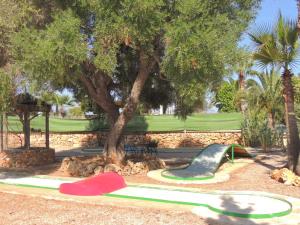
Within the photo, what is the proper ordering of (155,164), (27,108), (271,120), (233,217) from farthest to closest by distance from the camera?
(271,120) → (27,108) → (155,164) → (233,217)

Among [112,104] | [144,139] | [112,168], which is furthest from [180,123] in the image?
[112,168]

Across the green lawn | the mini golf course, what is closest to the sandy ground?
the mini golf course

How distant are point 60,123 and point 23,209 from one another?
2083 cm

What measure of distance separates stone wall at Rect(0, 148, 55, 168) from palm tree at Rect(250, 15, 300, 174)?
387 inches

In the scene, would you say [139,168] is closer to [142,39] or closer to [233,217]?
[142,39]

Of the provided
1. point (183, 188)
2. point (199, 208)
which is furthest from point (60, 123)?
point (199, 208)

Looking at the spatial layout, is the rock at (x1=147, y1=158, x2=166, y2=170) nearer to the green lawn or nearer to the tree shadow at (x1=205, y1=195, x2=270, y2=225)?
the tree shadow at (x1=205, y1=195, x2=270, y2=225)

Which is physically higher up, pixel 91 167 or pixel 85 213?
pixel 91 167

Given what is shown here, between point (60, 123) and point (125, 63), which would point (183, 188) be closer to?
point (125, 63)

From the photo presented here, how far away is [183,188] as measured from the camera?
11000 millimetres

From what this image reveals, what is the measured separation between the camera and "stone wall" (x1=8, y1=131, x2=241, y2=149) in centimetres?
2653

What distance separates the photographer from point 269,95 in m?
24.7

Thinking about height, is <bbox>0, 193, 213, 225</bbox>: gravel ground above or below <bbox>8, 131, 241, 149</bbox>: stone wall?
below

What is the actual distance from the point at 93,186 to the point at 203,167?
18.4 feet
